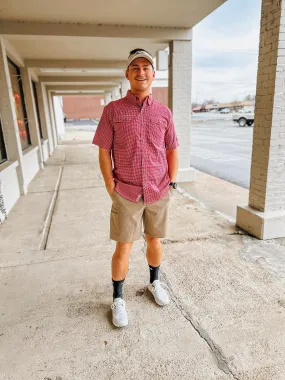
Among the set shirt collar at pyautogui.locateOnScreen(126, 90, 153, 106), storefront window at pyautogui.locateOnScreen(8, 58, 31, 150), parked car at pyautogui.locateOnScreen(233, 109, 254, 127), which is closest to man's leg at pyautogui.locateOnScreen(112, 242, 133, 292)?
shirt collar at pyautogui.locateOnScreen(126, 90, 153, 106)

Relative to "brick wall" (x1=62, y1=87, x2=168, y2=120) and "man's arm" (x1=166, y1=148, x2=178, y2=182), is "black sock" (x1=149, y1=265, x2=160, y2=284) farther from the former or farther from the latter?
"brick wall" (x1=62, y1=87, x2=168, y2=120)

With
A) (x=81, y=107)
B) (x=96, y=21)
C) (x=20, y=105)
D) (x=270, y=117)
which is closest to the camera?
(x=270, y=117)

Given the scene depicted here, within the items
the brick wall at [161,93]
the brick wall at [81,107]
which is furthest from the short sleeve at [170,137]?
the brick wall at [81,107]

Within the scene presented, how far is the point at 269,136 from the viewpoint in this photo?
306 cm

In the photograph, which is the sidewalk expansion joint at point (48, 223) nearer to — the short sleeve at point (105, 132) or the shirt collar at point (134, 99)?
the short sleeve at point (105, 132)

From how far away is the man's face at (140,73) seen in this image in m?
1.80

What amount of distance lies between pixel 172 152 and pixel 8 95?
13.9 ft

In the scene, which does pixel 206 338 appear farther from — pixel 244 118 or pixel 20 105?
pixel 244 118

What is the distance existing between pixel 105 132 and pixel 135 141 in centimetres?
21

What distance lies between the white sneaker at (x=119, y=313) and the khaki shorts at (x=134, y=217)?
522 mm

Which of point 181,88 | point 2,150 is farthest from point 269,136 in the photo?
point 2,150

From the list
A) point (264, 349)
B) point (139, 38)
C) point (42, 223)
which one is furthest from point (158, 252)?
point (139, 38)

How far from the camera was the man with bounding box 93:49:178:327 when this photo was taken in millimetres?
1811

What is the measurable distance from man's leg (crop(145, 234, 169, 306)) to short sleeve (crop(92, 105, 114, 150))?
77 cm
